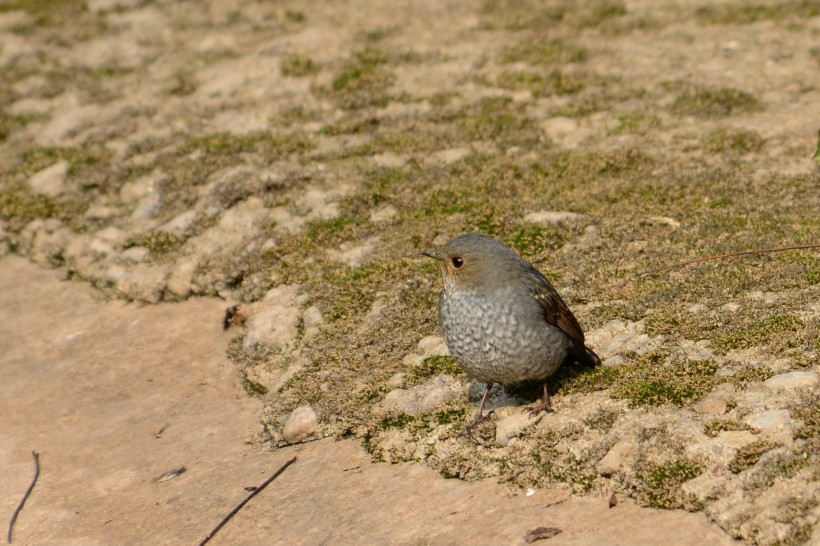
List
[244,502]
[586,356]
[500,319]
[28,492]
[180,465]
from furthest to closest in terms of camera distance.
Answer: [180,465], [28,492], [586,356], [244,502], [500,319]

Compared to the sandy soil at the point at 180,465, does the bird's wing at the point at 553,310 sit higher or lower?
higher

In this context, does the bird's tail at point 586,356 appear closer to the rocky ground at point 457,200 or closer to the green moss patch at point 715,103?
the rocky ground at point 457,200

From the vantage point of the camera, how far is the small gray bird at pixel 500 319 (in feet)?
21.5

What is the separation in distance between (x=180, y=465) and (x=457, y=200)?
4391mm

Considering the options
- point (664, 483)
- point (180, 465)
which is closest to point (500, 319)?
point (664, 483)

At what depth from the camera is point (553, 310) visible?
679 cm

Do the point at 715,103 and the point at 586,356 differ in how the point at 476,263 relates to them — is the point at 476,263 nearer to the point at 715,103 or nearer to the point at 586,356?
the point at 586,356

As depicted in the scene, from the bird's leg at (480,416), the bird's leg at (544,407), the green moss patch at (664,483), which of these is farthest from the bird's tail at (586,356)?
the green moss patch at (664,483)

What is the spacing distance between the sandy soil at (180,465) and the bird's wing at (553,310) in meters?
1.26

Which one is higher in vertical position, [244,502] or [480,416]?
[480,416]

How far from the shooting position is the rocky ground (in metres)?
6.51

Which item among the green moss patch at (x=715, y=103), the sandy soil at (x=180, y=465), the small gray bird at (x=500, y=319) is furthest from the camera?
the green moss patch at (x=715, y=103)

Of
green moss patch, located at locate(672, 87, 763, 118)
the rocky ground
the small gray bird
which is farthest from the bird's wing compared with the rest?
green moss patch, located at locate(672, 87, 763, 118)

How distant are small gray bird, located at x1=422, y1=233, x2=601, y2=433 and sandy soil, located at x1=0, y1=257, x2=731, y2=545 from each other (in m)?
0.85
